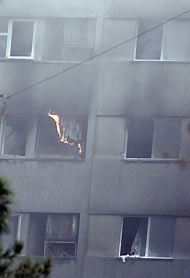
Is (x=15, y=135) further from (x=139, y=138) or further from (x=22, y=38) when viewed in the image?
(x=139, y=138)

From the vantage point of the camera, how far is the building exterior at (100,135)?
1944 centimetres

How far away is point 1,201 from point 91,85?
38.9 feet

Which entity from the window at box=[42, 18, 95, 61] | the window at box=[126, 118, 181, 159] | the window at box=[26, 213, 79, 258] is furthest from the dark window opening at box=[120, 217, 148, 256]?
the window at box=[42, 18, 95, 61]

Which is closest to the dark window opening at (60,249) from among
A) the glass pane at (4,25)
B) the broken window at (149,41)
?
the broken window at (149,41)

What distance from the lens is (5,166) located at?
20.3 metres

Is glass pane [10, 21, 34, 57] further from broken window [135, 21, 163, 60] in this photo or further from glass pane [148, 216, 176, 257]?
glass pane [148, 216, 176, 257]

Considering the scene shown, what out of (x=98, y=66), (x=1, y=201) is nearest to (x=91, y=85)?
(x=98, y=66)

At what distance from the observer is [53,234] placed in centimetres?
2014

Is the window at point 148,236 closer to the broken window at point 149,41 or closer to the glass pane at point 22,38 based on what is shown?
the broken window at point 149,41

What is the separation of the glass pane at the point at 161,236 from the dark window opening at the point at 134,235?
146mm

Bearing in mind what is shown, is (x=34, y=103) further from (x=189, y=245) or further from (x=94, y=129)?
(x=189, y=245)

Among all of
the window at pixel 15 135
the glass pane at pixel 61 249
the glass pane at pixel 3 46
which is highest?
the glass pane at pixel 3 46

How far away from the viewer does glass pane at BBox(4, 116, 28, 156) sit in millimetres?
20578

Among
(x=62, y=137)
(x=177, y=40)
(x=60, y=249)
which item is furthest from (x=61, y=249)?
(x=177, y=40)
